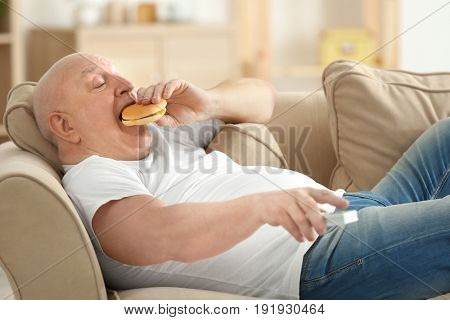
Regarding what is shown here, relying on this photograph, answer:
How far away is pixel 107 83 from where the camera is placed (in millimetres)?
1470

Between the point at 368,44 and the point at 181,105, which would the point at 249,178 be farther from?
the point at 368,44

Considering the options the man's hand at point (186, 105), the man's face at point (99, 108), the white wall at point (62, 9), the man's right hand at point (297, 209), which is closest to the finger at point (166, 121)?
the man's hand at point (186, 105)

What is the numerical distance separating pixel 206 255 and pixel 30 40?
2.65m

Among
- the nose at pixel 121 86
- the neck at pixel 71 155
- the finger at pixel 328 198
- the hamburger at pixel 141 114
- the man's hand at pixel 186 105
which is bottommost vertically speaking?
the neck at pixel 71 155

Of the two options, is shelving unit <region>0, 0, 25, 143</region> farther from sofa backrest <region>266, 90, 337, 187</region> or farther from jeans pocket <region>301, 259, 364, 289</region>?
jeans pocket <region>301, 259, 364, 289</region>

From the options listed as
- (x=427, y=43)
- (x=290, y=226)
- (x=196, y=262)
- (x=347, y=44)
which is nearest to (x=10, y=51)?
(x=347, y=44)

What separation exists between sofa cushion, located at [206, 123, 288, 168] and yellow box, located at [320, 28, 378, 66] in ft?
7.82

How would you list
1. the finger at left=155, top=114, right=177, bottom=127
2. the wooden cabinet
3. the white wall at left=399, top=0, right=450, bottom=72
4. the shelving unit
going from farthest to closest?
the white wall at left=399, top=0, right=450, bottom=72 < the wooden cabinet < the shelving unit < the finger at left=155, top=114, right=177, bottom=127

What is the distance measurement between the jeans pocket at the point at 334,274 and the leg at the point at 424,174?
0.31 m

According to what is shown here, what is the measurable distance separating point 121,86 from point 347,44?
271cm

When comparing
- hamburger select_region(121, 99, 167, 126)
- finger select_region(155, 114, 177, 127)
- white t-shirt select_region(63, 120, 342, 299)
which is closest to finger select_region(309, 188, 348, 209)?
white t-shirt select_region(63, 120, 342, 299)

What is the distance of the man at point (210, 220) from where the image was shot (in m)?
1.29

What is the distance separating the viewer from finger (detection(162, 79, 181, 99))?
150 cm

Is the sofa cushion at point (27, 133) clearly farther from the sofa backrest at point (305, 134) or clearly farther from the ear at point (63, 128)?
the sofa backrest at point (305, 134)
